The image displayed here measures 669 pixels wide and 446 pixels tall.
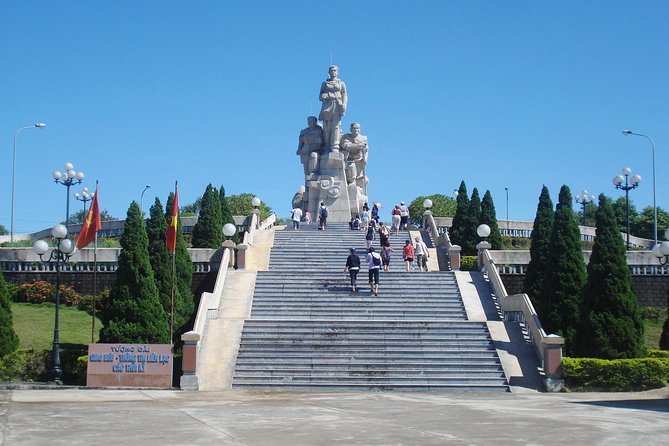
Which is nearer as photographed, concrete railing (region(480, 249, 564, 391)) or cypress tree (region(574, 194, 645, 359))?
concrete railing (region(480, 249, 564, 391))

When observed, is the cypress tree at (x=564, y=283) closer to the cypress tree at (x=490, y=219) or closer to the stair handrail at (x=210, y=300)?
the stair handrail at (x=210, y=300)

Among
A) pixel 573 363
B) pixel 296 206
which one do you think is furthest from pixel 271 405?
pixel 296 206

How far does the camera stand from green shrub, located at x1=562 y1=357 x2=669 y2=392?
24188 millimetres

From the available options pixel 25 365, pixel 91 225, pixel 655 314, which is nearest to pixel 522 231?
pixel 655 314

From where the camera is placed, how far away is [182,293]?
33.5m

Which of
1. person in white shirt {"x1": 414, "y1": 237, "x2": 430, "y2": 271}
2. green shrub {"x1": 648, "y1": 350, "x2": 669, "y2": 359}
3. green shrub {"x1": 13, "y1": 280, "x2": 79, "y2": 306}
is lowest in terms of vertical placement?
green shrub {"x1": 648, "y1": 350, "x2": 669, "y2": 359}

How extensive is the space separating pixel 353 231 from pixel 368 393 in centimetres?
2023

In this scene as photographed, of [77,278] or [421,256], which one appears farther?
[77,278]

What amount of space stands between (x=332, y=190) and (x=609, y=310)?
24.9 meters

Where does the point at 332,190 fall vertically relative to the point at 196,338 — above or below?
above

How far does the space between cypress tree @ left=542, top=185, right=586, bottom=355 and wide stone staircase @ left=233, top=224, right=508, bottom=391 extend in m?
2.35

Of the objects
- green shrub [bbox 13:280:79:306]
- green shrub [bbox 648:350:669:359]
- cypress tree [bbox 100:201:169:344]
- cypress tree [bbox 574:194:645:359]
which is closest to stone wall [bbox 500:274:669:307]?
cypress tree [bbox 574:194:645:359]

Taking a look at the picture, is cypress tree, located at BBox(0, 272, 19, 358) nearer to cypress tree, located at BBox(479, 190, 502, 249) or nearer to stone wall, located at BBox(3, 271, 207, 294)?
stone wall, located at BBox(3, 271, 207, 294)

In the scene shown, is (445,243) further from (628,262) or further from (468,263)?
(628,262)
